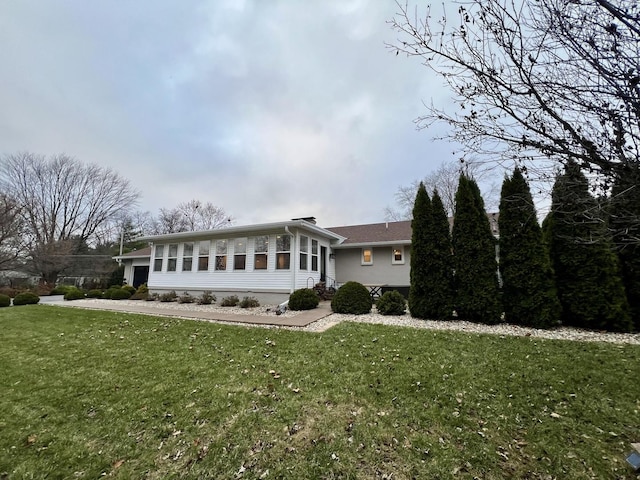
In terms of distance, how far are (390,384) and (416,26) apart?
4159 mm

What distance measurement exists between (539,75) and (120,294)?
709 inches

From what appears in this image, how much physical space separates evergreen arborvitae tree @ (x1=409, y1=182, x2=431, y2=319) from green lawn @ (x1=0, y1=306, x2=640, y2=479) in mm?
2301

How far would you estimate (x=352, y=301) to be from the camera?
8703 mm

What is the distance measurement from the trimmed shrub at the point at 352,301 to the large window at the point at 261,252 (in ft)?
13.9

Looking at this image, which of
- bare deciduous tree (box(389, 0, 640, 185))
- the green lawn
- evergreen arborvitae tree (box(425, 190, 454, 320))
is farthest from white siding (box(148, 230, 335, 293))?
bare deciduous tree (box(389, 0, 640, 185))

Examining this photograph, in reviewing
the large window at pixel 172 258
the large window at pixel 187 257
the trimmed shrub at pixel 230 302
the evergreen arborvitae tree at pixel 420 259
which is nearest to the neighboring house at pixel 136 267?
the large window at pixel 172 258

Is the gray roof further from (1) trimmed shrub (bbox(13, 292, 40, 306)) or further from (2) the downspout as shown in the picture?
(1) trimmed shrub (bbox(13, 292, 40, 306))

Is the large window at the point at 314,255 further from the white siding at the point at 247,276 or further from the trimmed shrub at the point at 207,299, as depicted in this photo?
the trimmed shrub at the point at 207,299

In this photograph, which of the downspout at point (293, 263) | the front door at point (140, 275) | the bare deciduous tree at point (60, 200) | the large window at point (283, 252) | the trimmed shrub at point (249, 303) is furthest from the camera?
the bare deciduous tree at point (60, 200)

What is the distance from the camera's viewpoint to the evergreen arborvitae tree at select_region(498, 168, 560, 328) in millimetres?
6703

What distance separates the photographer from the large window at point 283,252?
11.5 meters

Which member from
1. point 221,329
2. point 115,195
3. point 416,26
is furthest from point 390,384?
point 115,195

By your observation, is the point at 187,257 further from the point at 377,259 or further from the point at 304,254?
the point at 377,259

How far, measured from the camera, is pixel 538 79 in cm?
241
